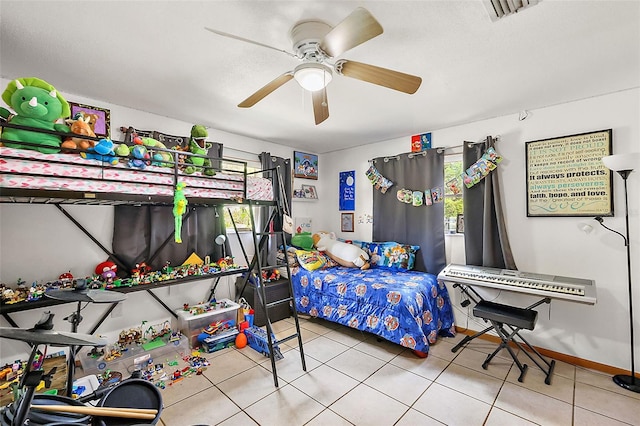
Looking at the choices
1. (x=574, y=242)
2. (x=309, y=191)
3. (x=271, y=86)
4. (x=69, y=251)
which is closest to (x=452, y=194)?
(x=574, y=242)

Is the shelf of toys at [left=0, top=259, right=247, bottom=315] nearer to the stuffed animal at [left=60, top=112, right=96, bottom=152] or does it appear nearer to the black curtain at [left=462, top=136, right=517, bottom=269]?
the stuffed animal at [left=60, top=112, right=96, bottom=152]

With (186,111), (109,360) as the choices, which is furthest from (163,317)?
(186,111)

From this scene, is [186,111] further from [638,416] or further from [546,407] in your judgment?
[638,416]

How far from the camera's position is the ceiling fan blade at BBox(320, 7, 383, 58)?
1210 millimetres

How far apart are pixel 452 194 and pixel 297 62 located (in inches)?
95.5

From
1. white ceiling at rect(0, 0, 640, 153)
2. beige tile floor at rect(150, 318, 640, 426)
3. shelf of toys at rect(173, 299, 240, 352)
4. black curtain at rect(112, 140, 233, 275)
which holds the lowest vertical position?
beige tile floor at rect(150, 318, 640, 426)

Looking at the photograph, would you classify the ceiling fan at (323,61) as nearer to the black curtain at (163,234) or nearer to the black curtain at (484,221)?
the black curtain at (163,234)

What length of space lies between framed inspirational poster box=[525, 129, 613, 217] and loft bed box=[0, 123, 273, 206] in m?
2.87

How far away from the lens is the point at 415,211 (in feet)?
12.0

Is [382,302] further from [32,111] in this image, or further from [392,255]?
[32,111]

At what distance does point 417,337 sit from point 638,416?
57.0 inches

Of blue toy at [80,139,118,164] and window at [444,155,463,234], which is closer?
blue toy at [80,139,118,164]

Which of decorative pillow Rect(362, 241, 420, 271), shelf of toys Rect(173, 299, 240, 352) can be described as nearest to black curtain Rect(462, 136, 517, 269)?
decorative pillow Rect(362, 241, 420, 271)

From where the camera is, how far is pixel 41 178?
1632mm
